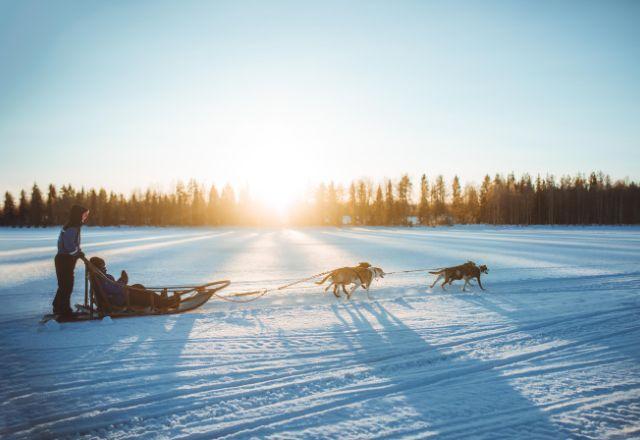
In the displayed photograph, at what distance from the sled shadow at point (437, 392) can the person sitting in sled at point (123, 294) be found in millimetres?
3721

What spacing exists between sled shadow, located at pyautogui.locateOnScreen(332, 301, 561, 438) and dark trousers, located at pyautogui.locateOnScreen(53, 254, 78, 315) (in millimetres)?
4957

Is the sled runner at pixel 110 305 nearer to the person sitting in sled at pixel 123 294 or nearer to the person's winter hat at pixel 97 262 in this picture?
the person sitting in sled at pixel 123 294

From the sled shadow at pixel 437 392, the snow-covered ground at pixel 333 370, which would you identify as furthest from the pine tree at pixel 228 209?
the sled shadow at pixel 437 392

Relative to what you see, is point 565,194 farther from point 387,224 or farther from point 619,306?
point 619,306

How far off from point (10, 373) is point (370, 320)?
5.27 metres

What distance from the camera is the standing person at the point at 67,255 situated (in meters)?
5.86

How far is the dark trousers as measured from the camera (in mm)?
5914

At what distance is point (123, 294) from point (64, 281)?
966 millimetres

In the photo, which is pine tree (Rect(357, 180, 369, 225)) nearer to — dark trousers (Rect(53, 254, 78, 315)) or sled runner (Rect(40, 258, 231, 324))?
sled runner (Rect(40, 258, 231, 324))

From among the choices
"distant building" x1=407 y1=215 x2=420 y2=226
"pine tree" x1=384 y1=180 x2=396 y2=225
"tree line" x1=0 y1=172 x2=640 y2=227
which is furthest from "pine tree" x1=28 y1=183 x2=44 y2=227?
"distant building" x1=407 y1=215 x2=420 y2=226

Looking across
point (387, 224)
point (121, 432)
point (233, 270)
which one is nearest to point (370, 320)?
point (121, 432)

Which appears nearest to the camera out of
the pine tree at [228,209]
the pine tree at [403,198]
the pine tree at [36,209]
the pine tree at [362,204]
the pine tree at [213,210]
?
the pine tree at [403,198]

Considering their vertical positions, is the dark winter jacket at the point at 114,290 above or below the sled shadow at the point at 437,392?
above

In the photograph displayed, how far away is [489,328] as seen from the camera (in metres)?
5.75
